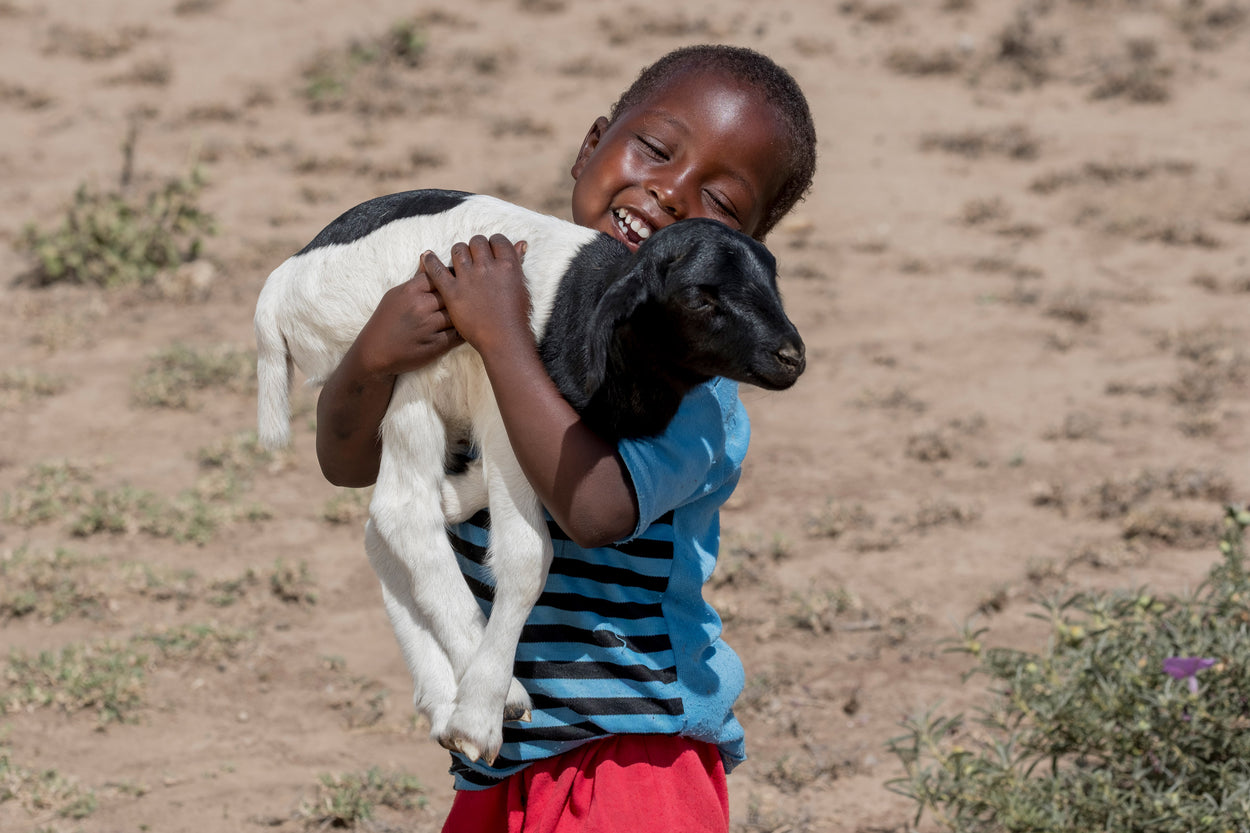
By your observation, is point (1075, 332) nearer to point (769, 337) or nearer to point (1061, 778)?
point (1061, 778)

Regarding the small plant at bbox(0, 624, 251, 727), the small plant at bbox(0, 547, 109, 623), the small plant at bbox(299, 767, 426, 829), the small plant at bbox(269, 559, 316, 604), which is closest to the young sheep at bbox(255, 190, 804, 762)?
the small plant at bbox(299, 767, 426, 829)

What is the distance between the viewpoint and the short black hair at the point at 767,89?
253 centimetres

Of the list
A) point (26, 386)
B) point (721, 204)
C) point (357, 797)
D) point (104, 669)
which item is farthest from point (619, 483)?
point (26, 386)

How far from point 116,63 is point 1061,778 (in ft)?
34.3

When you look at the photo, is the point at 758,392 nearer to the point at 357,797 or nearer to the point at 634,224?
the point at 634,224

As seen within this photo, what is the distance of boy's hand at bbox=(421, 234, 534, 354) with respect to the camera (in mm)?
2039

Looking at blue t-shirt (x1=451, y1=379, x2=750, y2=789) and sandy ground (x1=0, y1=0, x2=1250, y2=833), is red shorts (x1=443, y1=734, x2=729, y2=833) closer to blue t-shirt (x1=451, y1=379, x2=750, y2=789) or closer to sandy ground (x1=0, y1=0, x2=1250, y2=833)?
blue t-shirt (x1=451, y1=379, x2=750, y2=789)

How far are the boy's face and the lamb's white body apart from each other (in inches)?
6.8

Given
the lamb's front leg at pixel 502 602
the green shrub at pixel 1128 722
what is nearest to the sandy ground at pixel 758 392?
the green shrub at pixel 1128 722

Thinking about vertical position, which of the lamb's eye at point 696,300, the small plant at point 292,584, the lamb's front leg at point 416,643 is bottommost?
the small plant at point 292,584

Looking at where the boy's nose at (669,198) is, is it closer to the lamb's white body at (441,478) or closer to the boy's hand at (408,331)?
the lamb's white body at (441,478)

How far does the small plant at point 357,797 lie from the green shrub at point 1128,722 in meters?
1.51

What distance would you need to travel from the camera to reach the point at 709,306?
1.92m

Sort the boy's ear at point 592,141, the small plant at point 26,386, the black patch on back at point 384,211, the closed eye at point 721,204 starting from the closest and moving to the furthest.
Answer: the black patch on back at point 384,211, the closed eye at point 721,204, the boy's ear at point 592,141, the small plant at point 26,386
